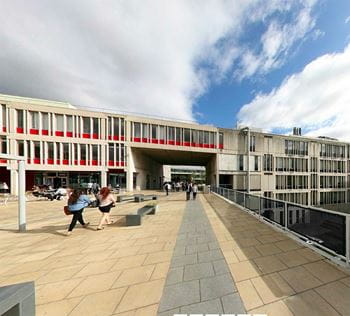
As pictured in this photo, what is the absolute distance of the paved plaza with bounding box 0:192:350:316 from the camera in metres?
2.67

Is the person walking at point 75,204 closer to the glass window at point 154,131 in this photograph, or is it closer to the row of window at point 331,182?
the glass window at point 154,131

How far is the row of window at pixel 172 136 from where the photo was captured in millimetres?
30531

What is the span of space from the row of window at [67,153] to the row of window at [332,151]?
41045 millimetres

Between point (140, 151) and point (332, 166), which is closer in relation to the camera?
point (140, 151)

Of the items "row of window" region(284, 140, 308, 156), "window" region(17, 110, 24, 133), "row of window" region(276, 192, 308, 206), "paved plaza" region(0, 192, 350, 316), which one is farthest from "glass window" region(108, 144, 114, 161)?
"row of window" region(276, 192, 308, 206)

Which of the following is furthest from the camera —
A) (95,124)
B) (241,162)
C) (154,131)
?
(241,162)

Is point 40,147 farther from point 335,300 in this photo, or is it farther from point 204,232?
point 335,300

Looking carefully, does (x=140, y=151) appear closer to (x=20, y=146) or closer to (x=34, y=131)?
(x=34, y=131)

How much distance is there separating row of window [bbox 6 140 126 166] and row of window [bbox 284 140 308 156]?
31.4 metres

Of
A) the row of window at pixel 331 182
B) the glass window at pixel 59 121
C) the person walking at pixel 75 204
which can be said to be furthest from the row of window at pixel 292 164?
the glass window at pixel 59 121

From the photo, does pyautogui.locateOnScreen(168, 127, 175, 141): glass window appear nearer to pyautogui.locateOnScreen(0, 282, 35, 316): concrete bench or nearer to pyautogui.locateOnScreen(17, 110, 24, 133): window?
pyautogui.locateOnScreen(17, 110, 24, 133): window

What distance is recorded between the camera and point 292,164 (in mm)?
37594

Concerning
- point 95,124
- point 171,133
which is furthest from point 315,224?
point 95,124

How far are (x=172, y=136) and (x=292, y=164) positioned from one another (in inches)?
987
